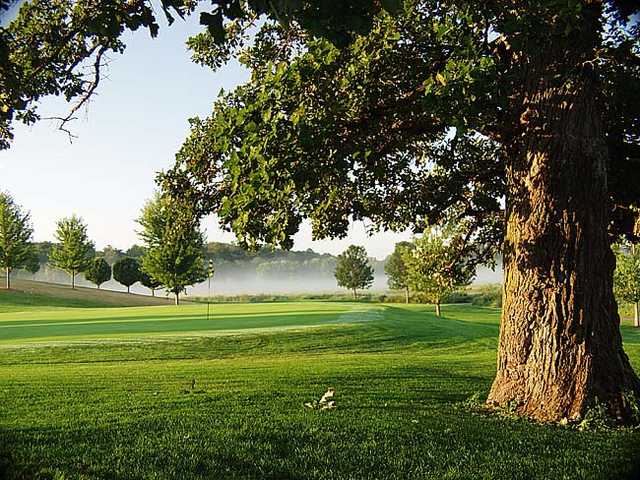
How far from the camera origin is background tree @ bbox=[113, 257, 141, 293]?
192 feet

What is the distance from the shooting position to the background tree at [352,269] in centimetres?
6362

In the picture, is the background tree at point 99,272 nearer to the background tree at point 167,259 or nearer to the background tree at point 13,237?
the background tree at point 167,259

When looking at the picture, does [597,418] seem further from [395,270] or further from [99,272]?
[99,272]

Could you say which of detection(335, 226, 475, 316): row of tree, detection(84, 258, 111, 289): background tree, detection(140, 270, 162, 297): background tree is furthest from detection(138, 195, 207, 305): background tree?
detection(335, 226, 475, 316): row of tree

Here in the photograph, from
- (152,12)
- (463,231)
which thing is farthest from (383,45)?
(463,231)

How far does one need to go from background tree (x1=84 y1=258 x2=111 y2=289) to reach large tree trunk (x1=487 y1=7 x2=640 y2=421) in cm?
5047

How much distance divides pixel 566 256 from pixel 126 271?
55.0 meters

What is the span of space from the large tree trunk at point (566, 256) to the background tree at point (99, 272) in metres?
50.5

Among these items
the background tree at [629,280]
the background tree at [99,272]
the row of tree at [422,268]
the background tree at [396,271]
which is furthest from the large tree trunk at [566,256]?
the background tree at [99,272]

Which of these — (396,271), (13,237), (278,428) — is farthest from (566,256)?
(396,271)

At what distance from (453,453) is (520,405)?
2.73m

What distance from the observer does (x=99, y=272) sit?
5644 cm

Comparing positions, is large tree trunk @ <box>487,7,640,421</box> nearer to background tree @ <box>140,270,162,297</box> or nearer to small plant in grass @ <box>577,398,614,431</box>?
small plant in grass @ <box>577,398,614,431</box>

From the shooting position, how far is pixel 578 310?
8.30 m
